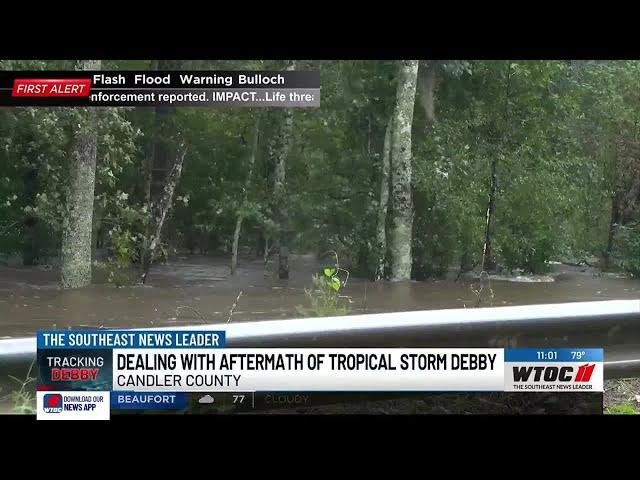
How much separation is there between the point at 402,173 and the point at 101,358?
6.79 meters

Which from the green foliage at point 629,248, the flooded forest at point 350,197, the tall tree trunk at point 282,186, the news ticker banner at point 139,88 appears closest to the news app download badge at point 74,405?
the news ticker banner at point 139,88

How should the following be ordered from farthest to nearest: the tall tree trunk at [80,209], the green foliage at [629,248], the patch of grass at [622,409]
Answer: the tall tree trunk at [80,209]
the green foliage at [629,248]
the patch of grass at [622,409]

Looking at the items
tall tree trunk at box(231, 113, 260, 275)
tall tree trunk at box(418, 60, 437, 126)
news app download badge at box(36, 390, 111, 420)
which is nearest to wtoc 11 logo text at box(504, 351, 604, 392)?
news app download badge at box(36, 390, 111, 420)

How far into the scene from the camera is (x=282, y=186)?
1016cm

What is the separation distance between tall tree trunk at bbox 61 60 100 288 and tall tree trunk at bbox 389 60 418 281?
Result: 129 inches

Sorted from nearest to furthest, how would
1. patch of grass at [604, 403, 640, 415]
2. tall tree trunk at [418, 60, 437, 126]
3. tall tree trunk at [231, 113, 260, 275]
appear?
patch of grass at [604, 403, 640, 415] < tall tree trunk at [231, 113, 260, 275] < tall tree trunk at [418, 60, 437, 126]

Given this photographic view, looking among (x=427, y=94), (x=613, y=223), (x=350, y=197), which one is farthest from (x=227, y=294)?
(x=613, y=223)

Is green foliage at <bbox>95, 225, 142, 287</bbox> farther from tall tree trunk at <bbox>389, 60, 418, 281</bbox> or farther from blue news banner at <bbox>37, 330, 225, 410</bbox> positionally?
blue news banner at <bbox>37, 330, 225, 410</bbox>

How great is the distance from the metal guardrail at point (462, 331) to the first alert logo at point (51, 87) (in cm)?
128

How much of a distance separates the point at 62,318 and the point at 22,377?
3812 mm

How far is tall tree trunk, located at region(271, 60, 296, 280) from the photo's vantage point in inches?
356

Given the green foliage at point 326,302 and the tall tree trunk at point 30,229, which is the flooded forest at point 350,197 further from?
the green foliage at point 326,302

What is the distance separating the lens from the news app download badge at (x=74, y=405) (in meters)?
3.28

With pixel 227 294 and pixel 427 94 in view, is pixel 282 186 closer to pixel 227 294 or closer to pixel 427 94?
pixel 427 94
